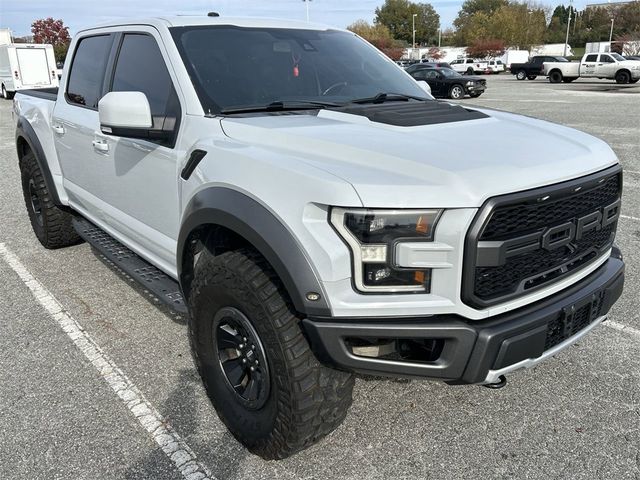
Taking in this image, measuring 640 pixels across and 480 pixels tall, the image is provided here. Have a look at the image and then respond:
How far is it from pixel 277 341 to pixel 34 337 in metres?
2.28

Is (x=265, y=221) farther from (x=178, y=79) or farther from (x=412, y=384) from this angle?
(x=412, y=384)

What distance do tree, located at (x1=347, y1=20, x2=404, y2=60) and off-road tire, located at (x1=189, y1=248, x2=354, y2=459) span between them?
77.6 m

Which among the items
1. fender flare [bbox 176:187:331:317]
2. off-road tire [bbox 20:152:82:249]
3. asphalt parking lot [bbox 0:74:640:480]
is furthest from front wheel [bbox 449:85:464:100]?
fender flare [bbox 176:187:331:317]

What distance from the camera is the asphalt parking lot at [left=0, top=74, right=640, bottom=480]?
2.50 metres

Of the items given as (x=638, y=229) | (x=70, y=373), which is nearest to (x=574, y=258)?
(x=70, y=373)

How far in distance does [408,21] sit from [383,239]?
128502mm

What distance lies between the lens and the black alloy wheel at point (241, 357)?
2342 millimetres

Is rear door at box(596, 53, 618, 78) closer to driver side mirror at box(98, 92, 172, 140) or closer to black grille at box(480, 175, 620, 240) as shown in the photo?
black grille at box(480, 175, 620, 240)

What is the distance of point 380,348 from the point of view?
2168 millimetres

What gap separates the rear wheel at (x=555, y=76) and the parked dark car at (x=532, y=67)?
1.67 meters

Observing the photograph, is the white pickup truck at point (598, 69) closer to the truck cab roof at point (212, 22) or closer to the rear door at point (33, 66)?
the rear door at point (33, 66)

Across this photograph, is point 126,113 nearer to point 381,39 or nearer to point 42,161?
point 42,161

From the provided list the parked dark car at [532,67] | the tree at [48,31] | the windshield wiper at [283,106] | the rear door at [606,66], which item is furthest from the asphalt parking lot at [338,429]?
the tree at [48,31]

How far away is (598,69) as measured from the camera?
32.9 m
